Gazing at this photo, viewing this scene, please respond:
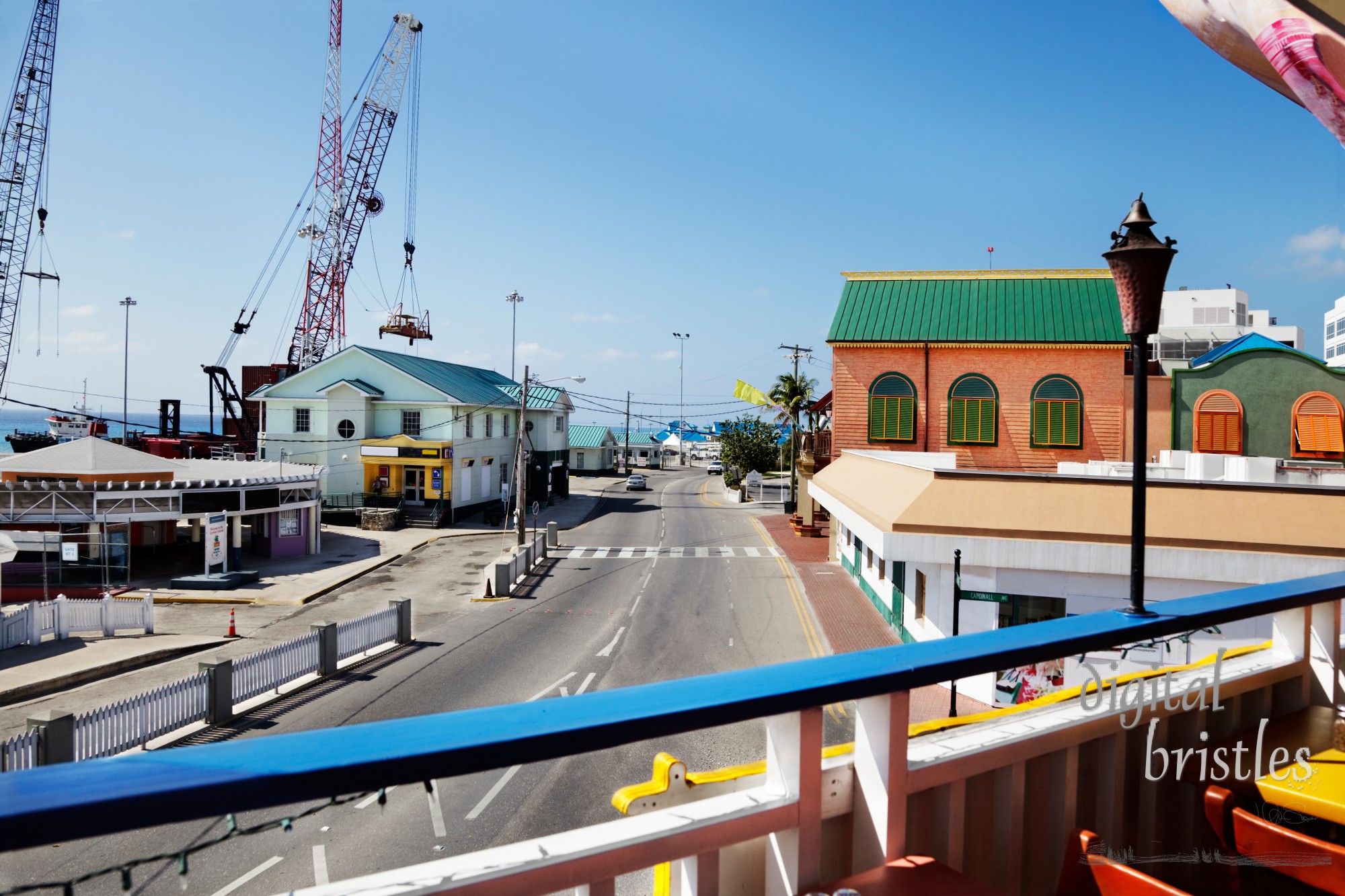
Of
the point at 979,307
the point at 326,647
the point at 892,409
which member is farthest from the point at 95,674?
the point at 979,307

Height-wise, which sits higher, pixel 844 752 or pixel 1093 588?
pixel 844 752

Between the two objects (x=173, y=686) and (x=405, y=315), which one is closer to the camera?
(x=173, y=686)

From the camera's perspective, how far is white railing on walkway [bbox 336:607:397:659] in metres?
17.6

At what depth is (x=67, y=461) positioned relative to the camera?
2648cm

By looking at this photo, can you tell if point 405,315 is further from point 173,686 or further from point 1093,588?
point 1093,588

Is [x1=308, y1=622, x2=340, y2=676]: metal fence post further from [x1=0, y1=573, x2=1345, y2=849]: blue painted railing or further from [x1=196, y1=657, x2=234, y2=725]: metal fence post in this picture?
[x1=0, y1=573, x2=1345, y2=849]: blue painted railing

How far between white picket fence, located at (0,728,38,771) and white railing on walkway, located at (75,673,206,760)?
26.1 inches

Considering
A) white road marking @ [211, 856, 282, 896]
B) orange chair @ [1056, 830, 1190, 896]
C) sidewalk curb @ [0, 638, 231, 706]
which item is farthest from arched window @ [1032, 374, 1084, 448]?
orange chair @ [1056, 830, 1190, 896]

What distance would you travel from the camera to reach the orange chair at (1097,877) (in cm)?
234

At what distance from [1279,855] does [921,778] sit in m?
1.48

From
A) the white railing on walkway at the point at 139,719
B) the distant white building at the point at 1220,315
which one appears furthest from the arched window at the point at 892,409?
the distant white building at the point at 1220,315

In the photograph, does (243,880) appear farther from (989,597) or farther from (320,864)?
(989,597)

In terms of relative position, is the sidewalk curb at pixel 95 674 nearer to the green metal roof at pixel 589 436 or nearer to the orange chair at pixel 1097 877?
the orange chair at pixel 1097 877

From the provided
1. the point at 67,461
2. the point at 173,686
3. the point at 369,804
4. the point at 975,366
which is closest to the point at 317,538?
the point at 67,461
